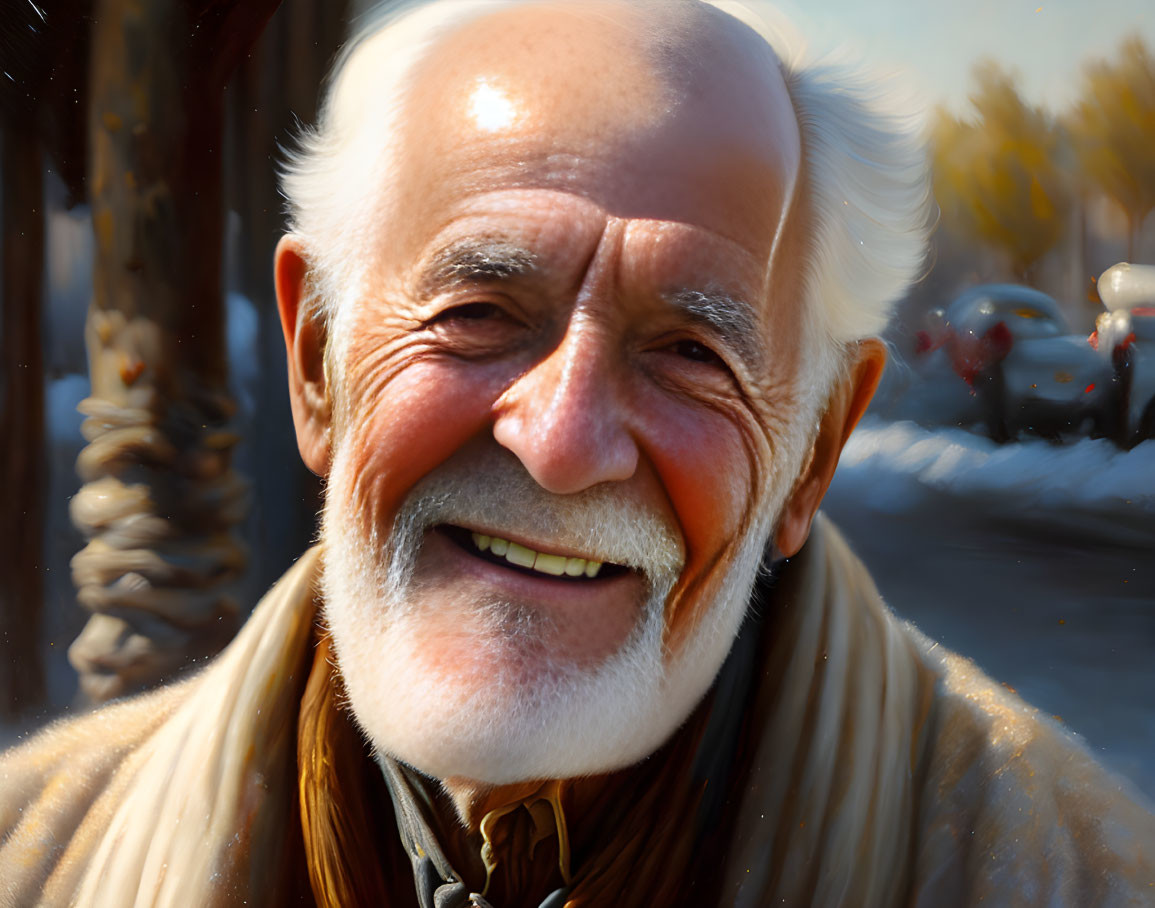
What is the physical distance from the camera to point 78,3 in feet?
5.55

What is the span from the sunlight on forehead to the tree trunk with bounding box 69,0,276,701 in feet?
2.10

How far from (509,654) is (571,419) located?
1.07 feet

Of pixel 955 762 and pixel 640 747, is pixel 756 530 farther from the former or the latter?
pixel 955 762

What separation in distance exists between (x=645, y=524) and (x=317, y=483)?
67 centimetres

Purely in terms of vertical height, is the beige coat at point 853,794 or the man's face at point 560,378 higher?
the man's face at point 560,378

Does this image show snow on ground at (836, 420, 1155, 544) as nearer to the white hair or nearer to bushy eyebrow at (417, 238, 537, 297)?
the white hair

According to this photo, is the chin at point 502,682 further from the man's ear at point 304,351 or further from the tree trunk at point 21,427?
the tree trunk at point 21,427

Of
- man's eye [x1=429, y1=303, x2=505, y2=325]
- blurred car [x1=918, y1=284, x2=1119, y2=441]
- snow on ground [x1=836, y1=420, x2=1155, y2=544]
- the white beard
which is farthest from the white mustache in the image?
blurred car [x1=918, y1=284, x2=1119, y2=441]

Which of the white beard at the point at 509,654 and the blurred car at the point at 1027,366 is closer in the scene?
the white beard at the point at 509,654

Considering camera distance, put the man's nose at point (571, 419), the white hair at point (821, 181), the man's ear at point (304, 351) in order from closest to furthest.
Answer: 1. the man's nose at point (571, 419)
2. the white hair at point (821, 181)
3. the man's ear at point (304, 351)

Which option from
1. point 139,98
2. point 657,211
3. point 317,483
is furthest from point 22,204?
point 657,211

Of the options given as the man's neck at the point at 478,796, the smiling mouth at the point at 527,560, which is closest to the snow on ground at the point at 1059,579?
the smiling mouth at the point at 527,560

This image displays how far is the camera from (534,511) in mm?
1228

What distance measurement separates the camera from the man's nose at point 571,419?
1176mm
